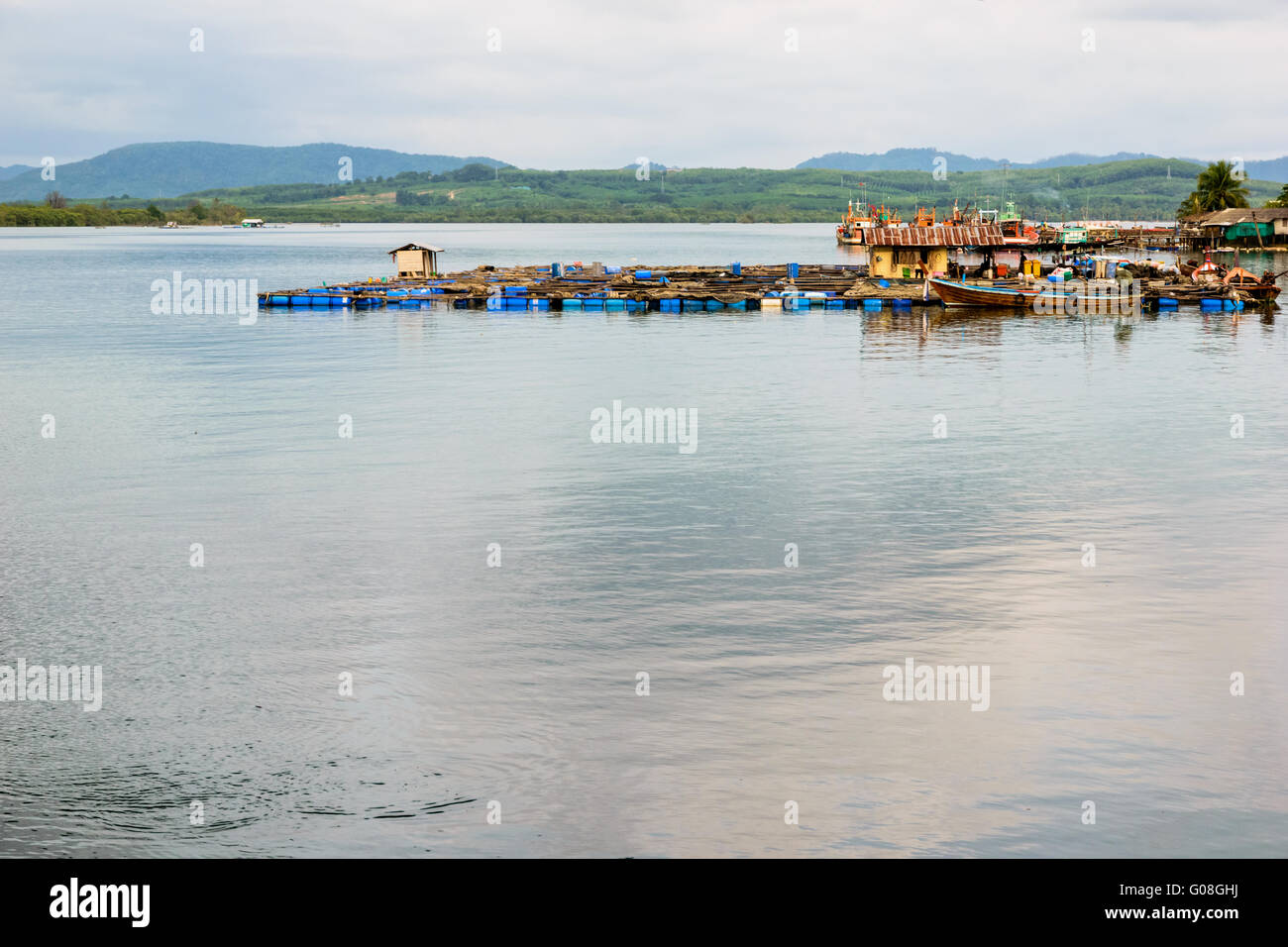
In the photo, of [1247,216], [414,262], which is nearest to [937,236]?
[414,262]

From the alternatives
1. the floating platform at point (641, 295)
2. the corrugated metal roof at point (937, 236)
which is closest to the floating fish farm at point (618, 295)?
the floating platform at point (641, 295)

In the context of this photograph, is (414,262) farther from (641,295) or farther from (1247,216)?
(1247,216)

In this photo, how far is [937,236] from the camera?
11312 cm

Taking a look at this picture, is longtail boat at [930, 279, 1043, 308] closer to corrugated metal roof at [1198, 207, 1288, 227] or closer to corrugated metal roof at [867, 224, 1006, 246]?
corrugated metal roof at [867, 224, 1006, 246]

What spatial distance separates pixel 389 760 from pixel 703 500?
1804cm

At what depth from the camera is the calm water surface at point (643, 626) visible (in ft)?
60.2

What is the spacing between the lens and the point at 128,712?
2209cm

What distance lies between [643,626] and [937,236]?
94499 mm

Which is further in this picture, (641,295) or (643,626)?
(641,295)

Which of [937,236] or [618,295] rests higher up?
[937,236]
